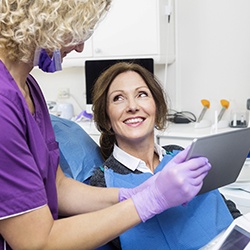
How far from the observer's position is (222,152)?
3.60 feet

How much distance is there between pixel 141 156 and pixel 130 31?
136 centimetres

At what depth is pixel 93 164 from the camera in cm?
152

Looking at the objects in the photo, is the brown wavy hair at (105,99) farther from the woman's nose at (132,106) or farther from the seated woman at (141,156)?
the woman's nose at (132,106)

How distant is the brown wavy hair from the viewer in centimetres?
152

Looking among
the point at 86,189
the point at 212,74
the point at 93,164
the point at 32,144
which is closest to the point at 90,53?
the point at 212,74

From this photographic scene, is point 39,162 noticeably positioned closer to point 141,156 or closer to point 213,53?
point 141,156

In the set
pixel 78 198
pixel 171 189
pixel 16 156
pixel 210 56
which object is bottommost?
pixel 78 198

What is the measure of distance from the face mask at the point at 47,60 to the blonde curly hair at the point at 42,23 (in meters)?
0.02

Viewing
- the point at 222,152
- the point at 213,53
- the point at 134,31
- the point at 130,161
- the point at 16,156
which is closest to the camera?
the point at 16,156

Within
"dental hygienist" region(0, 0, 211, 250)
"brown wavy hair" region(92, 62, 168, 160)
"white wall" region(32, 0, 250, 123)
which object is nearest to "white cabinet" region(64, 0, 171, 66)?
"white wall" region(32, 0, 250, 123)

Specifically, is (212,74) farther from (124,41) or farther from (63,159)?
(63,159)

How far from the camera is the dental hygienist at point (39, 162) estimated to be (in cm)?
79

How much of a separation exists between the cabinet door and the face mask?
164 centimetres

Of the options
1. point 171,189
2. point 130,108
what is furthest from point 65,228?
point 130,108
